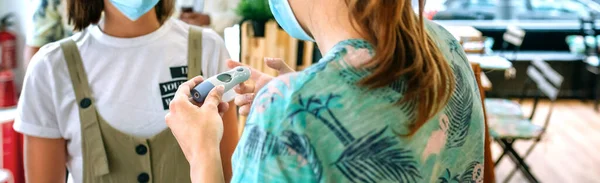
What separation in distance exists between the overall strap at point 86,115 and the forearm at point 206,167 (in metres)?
0.44

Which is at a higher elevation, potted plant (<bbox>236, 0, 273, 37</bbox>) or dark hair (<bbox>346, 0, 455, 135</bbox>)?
dark hair (<bbox>346, 0, 455, 135</bbox>)

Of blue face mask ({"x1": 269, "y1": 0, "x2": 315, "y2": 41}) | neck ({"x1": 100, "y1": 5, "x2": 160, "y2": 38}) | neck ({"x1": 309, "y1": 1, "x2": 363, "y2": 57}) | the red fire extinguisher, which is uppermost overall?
neck ({"x1": 309, "y1": 1, "x2": 363, "y2": 57})

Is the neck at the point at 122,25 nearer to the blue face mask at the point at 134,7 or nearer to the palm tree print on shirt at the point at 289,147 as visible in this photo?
the blue face mask at the point at 134,7

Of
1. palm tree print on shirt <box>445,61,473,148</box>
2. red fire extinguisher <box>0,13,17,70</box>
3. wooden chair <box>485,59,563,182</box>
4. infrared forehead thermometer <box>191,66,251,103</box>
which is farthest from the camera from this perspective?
wooden chair <box>485,59,563,182</box>

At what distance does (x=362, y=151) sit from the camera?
68 centimetres

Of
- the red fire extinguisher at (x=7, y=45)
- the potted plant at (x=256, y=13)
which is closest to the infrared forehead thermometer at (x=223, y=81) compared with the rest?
the potted plant at (x=256, y=13)

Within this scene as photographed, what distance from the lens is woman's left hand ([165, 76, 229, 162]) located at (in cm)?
86

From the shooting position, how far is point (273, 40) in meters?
2.57

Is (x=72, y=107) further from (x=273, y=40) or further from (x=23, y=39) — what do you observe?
(x=23, y=39)

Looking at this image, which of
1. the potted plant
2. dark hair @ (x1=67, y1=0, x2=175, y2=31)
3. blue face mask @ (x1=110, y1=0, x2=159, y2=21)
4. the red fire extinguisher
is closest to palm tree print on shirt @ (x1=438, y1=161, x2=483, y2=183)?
blue face mask @ (x1=110, y1=0, x2=159, y2=21)

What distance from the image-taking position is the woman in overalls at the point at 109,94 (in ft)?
3.95

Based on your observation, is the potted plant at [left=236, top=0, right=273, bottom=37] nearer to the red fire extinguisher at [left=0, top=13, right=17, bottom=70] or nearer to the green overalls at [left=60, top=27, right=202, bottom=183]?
the red fire extinguisher at [left=0, top=13, right=17, bottom=70]

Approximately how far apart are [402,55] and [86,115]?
2.49 ft

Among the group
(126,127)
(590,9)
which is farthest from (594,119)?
(126,127)
